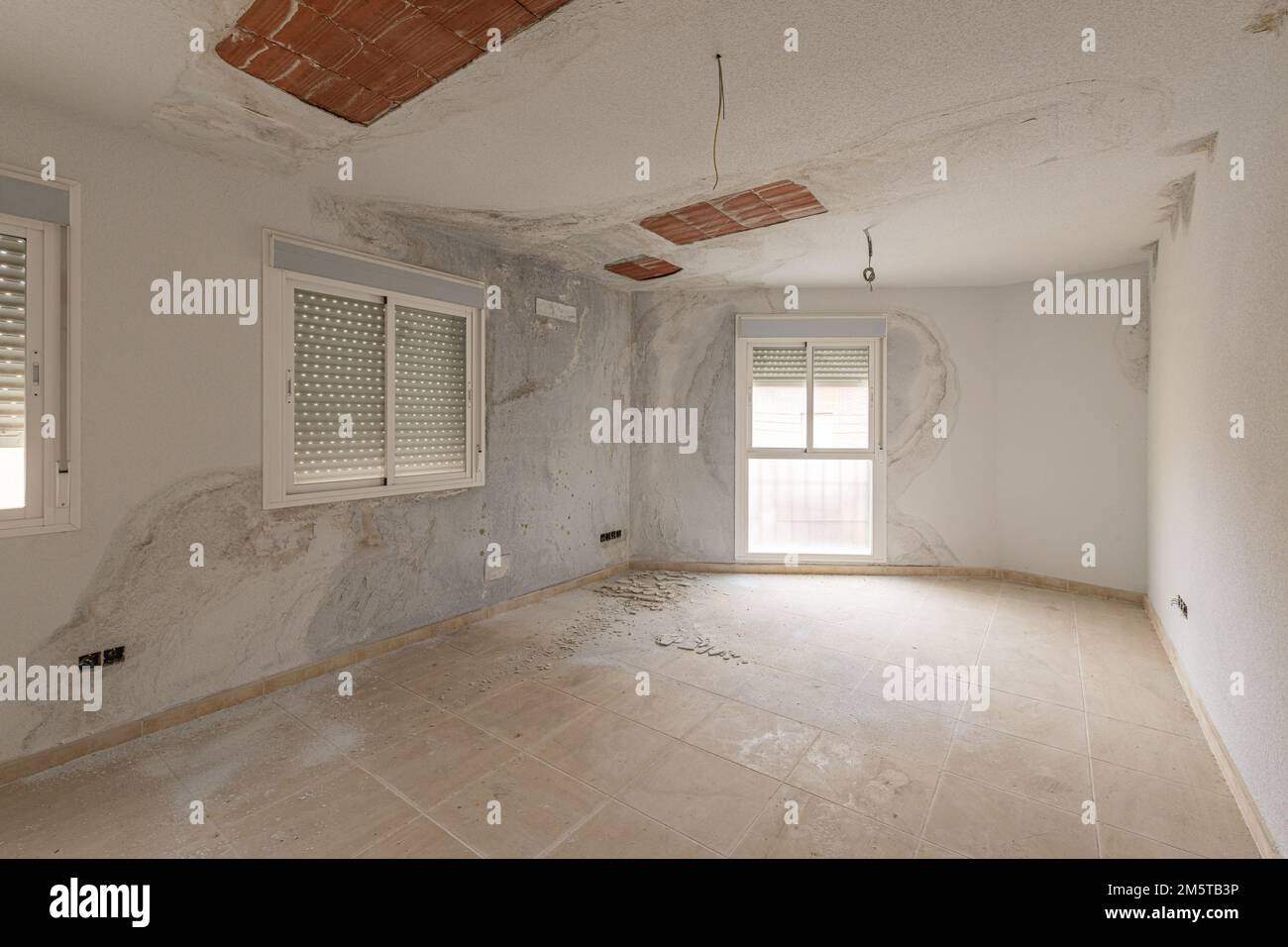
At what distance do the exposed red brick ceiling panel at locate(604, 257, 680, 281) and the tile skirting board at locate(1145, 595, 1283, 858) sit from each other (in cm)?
398

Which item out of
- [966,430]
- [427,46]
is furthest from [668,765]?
[966,430]

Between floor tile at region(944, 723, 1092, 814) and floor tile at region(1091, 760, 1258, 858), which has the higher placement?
floor tile at region(944, 723, 1092, 814)

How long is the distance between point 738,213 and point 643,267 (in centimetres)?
128

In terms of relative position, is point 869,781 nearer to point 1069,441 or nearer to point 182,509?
point 182,509

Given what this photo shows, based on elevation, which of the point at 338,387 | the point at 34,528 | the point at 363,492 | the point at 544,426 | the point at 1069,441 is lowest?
the point at 34,528

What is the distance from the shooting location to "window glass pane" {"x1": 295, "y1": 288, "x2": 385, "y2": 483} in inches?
118

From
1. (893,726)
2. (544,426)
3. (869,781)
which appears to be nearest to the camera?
(869,781)

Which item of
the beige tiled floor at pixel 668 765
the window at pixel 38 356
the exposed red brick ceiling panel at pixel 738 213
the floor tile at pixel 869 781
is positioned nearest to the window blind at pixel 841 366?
the exposed red brick ceiling panel at pixel 738 213

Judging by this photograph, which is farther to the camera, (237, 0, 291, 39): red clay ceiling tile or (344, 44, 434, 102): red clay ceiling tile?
(344, 44, 434, 102): red clay ceiling tile

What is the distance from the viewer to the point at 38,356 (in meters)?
2.23

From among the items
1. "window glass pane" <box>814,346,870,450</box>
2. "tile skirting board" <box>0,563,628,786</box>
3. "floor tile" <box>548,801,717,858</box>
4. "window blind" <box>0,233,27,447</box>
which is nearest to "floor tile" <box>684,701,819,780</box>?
"floor tile" <box>548,801,717,858</box>

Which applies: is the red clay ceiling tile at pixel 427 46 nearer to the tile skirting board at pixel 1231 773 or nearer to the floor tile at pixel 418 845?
the floor tile at pixel 418 845

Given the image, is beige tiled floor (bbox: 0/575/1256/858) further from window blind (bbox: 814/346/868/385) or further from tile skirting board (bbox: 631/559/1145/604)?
window blind (bbox: 814/346/868/385)

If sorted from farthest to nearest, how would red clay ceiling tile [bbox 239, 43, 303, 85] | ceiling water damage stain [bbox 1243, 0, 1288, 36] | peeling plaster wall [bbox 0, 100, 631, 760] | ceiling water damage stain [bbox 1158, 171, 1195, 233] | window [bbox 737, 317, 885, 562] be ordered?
window [bbox 737, 317, 885, 562]
ceiling water damage stain [bbox 1158, 171, 1195, 233]
peeling plaster wall [bbox 0, 100, 631, 760]
red clay ceiling tile [bbox 239, 43, 303, 85]
ceiling water damage stain [bbox 1243, 0, 1288, 36]
